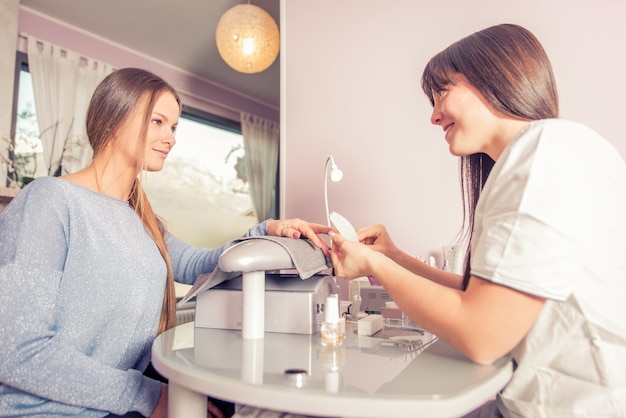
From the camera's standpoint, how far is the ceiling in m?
2.93

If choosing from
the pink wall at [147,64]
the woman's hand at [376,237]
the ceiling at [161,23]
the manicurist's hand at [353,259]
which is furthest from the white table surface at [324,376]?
the pink wall at [147,64]

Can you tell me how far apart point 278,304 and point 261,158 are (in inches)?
138

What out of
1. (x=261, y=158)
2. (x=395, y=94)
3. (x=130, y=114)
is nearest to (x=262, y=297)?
(x=130, y=114)

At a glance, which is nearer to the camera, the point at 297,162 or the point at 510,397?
the point at 510,397

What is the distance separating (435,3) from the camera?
1.79 meters

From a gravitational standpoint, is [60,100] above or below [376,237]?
above

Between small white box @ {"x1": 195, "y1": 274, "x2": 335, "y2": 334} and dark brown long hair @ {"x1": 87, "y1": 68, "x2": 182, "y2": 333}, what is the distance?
0.20 m

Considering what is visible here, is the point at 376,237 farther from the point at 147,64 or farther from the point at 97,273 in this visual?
the point at 147,64

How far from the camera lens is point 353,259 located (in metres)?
0.88

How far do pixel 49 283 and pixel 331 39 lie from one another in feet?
5.17

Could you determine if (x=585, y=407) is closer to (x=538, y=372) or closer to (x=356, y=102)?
(x=538, y=372)

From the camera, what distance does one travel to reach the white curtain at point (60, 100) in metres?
2.94

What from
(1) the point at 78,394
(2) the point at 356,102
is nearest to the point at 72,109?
(2) the point at 356,102

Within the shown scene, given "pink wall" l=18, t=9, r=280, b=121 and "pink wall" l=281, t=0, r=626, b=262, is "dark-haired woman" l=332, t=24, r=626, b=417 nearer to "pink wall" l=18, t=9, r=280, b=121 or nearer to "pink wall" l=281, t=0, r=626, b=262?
"pink wall" l=281, t=0, r=626, b=262
